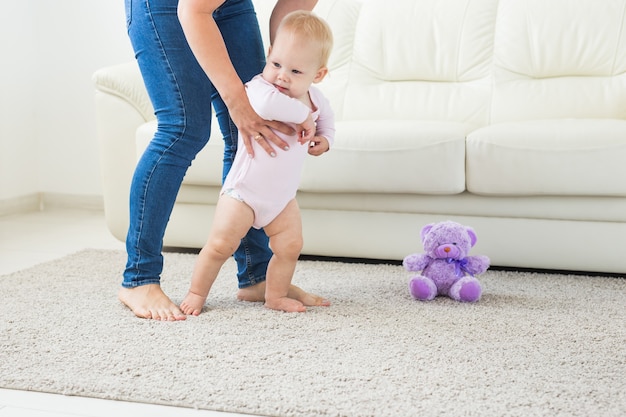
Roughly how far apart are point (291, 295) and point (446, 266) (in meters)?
0.41

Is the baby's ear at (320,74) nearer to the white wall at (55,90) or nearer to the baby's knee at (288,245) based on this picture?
the baby's knee at (288,245)

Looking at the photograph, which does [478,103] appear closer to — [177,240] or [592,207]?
[592,207]

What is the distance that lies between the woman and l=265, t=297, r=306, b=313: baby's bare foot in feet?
0.19

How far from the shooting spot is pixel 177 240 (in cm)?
272

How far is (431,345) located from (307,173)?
97cm

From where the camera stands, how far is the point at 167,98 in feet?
5.93

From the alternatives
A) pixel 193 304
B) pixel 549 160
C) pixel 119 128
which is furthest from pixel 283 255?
pixel 119 128

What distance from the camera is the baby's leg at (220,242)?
72.4 inches

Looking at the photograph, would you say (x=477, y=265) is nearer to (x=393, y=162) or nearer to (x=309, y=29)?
(x=393, y=162)

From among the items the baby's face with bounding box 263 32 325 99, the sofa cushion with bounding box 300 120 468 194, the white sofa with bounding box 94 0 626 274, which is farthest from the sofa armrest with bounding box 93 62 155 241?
the baby's face with bounding box 263 32 325 99

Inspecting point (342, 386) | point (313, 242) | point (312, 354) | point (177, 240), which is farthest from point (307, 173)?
point (342, 386)

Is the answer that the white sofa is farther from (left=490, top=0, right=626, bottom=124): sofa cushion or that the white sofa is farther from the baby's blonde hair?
the baby's blonde hair

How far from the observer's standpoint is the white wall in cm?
372

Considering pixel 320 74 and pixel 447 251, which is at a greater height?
pixel 320 74
